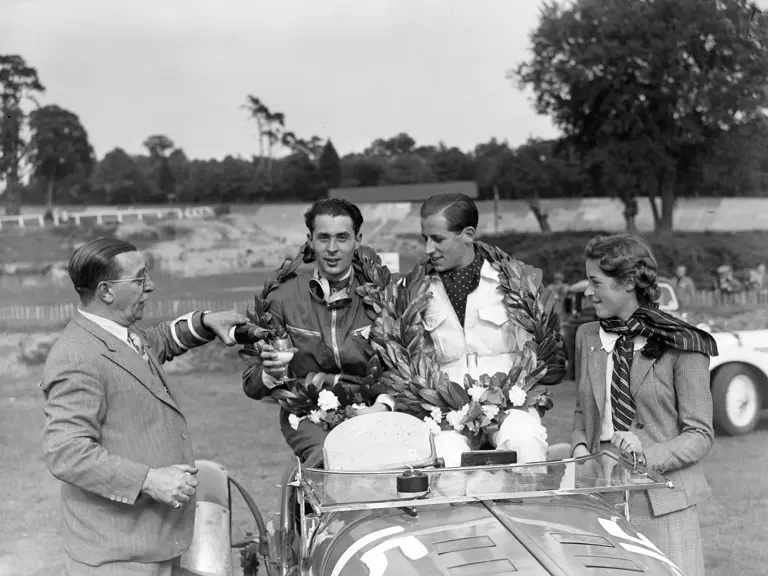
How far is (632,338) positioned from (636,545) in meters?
0.92

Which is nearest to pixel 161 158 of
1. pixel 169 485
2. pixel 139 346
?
pixel 139 346

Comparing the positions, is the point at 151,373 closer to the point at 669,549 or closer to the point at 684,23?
the point at 669,549

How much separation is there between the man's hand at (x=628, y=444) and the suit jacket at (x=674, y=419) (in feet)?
0.19

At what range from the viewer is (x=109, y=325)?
3.21 metres

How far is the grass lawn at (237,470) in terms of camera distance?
219 inches

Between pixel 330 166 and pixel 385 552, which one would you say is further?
pixel 330 166

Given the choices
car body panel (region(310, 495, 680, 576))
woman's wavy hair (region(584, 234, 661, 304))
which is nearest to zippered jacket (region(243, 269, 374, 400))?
woman's wavy hair (region(584, 234, 661, 304))

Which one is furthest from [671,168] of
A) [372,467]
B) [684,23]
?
[372,467]

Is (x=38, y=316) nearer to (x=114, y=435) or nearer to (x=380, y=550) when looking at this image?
(x=114, y=435)

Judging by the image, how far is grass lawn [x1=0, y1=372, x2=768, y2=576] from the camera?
5555mm

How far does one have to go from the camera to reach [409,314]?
398cm

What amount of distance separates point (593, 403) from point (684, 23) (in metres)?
6.73

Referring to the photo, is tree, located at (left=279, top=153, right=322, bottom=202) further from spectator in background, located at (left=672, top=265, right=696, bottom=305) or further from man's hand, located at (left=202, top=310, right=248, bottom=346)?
man's hand, located at (left=202, top=310, right=248, bottom=346)

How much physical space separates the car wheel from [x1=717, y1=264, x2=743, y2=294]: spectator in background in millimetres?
1231
